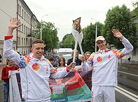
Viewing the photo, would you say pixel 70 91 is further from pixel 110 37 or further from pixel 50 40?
pixel 50 40

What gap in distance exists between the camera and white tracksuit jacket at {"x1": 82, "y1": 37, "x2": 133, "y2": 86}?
3840mm

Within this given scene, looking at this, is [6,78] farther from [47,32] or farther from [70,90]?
[47,32]

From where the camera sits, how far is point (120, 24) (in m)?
30.2

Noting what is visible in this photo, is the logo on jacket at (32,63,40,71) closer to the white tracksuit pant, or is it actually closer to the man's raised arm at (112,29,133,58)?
the white tracksuit pant

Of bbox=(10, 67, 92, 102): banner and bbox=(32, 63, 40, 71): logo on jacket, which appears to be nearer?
bbox=(32, 63, 40, 71): logo on jacket

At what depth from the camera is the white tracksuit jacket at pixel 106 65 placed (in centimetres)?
384

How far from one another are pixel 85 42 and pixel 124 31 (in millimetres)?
18275

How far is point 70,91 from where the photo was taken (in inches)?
169

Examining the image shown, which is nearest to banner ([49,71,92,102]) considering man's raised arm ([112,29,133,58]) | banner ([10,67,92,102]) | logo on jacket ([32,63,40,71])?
banner ([10,67,92,102])

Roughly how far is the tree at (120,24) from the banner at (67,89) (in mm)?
26940

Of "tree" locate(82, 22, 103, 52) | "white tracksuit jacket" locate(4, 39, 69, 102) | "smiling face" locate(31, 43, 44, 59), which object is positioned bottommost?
"white tracksuit jacket" locate(4, 39, 69, 102)

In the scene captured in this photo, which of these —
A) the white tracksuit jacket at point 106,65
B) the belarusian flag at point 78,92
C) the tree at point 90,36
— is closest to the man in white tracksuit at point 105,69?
the white tracksuit jacket at point 106,65

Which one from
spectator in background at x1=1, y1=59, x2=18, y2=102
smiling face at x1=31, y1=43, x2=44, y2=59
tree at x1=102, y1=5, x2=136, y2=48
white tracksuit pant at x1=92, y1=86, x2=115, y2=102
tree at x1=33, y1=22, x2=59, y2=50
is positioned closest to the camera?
smiling face at x1=31, y1=43, x2=44, y2=59

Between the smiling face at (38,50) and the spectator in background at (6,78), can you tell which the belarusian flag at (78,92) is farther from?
the spectator in background at (6,78)
